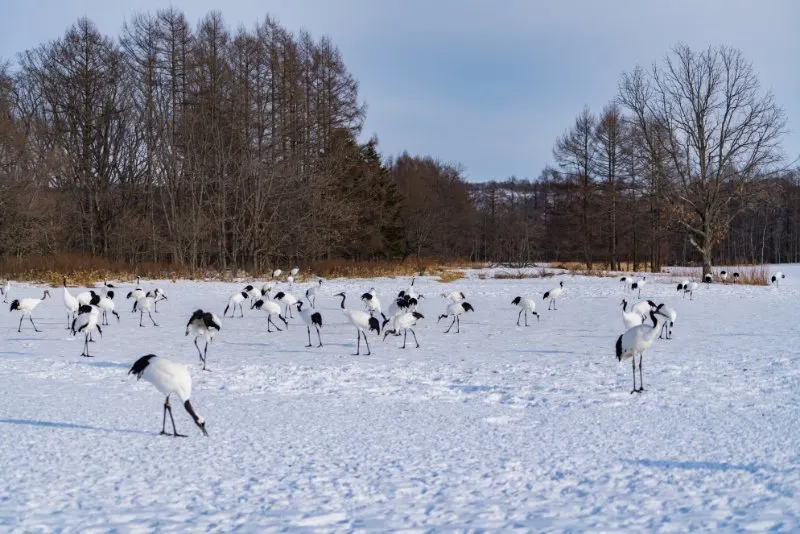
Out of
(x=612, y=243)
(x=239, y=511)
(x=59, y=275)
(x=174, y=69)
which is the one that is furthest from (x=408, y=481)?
(x=612, y=243)

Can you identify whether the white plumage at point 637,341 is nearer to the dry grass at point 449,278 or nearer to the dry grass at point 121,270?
the dry grass at point 449,278

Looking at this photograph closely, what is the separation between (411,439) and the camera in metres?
6.79

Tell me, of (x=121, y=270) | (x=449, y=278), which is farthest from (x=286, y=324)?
(x=449, y=278)

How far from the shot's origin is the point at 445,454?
625 centimetres

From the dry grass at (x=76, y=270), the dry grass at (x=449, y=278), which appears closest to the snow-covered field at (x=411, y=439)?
the dry grass at (x=76, y=270)

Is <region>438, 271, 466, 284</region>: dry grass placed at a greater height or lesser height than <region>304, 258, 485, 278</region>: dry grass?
lesser

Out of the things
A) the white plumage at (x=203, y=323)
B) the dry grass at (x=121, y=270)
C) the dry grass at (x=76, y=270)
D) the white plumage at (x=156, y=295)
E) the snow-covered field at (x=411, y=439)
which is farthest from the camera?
the dry grass at (x=121, y=270)

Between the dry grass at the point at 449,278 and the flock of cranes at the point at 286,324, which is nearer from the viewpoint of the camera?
the flock of cranes at the point at 286,324

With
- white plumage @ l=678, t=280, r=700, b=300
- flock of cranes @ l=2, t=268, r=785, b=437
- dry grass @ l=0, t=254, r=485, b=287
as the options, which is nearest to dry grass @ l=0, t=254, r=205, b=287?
dry grass @ l=0, t=254, r=485, b=287

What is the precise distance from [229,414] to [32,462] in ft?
7.75

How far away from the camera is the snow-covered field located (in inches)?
187

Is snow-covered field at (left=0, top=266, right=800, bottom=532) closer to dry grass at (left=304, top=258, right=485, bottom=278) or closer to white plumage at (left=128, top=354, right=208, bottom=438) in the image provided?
white plumage at (left=128, top=354, right=208, bottom=438)

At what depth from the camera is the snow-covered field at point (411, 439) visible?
15.6 feet

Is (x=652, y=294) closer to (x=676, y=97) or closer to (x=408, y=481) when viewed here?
(x=676, y=97)
